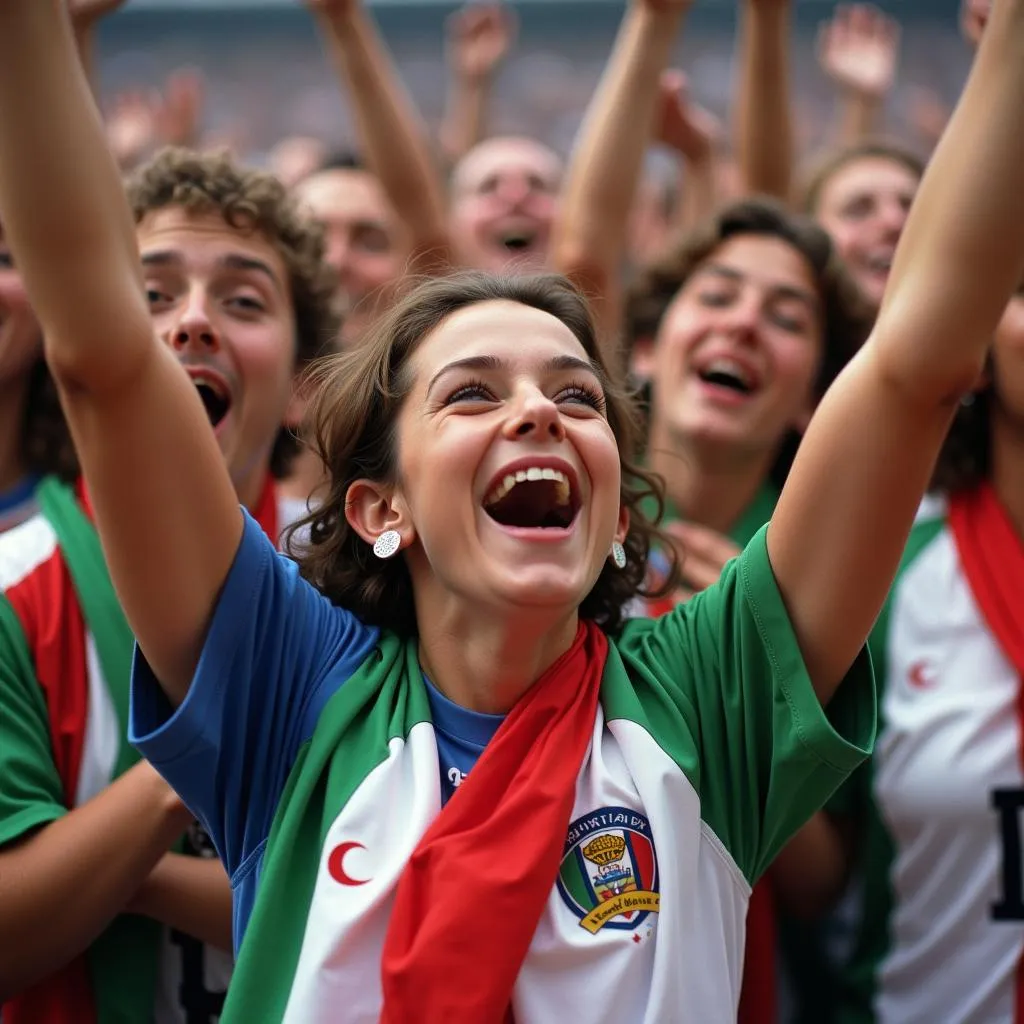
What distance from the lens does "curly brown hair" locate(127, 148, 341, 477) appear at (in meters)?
2.46

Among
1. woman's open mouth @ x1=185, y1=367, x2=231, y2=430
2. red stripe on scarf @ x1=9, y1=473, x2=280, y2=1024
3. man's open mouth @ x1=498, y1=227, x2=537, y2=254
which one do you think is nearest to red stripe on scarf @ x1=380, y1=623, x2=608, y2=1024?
red stripe on scarf @ x1=9, y1=473, x2=280, y2=1024

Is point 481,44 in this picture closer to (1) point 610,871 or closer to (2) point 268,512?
(2) point 268,512

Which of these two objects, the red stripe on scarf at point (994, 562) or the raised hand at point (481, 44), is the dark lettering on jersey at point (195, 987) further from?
the raised hand at point (481, 44)

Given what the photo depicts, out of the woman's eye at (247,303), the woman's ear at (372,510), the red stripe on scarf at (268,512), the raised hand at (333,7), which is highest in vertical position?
the raised hand at (333,7)

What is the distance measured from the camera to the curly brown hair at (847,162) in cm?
395

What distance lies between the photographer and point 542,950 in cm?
157

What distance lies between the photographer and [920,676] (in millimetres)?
2641

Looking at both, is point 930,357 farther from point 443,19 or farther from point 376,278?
point 443,19

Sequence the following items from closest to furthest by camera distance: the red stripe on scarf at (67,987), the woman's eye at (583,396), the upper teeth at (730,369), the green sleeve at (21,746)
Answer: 1. the woman's eye at (583,396)
2. the green sleeve at (21,746)
3. the red stripe on scarf at (67,987)
4. the upper teeth at (730,369)

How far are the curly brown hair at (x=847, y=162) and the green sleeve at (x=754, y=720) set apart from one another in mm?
2516

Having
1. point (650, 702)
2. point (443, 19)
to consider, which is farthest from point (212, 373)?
point (443, 19)

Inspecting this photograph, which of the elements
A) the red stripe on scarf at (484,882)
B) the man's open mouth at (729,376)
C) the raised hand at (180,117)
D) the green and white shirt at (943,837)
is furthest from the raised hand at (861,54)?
the red stripe on scarf at (484,882)

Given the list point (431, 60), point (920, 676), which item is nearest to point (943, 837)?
point (920, 676)

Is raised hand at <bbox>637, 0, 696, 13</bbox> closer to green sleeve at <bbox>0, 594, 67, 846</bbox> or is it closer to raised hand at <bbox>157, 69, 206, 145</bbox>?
green sleeve at <bbox>0, 594, 67, 846</bbox>
